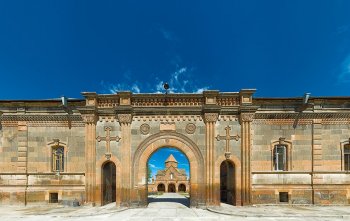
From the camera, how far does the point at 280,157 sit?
1884 centimetres

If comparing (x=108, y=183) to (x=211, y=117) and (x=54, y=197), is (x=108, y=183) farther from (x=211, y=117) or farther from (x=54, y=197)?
(x=211, y=117)

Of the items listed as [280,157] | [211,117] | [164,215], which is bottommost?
[164,215]

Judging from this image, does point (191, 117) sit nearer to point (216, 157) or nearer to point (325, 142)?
point (216, 157)

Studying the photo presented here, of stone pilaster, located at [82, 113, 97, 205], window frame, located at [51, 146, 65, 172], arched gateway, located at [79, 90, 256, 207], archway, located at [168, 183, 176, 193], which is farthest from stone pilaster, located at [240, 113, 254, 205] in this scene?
archway, located at [168, 183, 176, 193]

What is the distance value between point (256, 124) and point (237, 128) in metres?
1.65

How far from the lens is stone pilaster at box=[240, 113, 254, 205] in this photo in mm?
17453

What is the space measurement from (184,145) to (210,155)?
186cm

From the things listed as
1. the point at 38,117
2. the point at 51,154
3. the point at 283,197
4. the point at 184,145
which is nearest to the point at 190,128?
the point at 184,145

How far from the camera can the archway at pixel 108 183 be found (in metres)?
18.6

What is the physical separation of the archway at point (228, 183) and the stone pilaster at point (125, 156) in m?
6.77

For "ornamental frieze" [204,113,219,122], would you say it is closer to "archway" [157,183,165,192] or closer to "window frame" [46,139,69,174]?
"window frame" [46,139,69,174]

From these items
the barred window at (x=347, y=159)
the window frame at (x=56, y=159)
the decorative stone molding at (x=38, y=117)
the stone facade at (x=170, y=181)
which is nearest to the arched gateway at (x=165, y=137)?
the decorative stone molding at (x=38, y=117)

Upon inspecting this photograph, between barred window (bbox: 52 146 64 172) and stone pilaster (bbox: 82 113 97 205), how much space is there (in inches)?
99.1

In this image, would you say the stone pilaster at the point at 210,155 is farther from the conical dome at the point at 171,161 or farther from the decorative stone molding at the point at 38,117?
the conical dome at the point at 171,161
